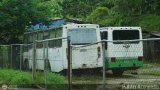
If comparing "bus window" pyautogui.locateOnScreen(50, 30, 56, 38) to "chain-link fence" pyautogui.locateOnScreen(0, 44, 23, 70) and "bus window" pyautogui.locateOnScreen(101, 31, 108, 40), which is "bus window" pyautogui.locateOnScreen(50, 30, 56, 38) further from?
"bus window" pyautogui.locateOnScreen(101, 31, 108, 40)

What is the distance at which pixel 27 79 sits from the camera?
18.0 m

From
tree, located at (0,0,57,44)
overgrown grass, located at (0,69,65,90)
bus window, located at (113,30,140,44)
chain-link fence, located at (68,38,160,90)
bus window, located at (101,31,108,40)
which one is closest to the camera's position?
chain-link fence, located at (68,38,160,90)

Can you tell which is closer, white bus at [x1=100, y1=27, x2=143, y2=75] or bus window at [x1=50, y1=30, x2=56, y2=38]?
white bus at [x1=100, y1=27, x2=143, y2=75]

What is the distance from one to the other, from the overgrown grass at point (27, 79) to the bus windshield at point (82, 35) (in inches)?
120

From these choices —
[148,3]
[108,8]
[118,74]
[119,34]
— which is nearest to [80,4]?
[108,8]

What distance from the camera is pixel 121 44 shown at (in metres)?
11.7

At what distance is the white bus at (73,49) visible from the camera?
14250 mm

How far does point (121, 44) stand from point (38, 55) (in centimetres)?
681

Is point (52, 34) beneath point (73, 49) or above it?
above

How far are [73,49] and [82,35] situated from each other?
20.1ft

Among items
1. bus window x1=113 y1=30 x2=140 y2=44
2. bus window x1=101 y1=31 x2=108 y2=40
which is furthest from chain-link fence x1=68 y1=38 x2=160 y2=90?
bus window x1=101 y1=31 x2=108 y2=40

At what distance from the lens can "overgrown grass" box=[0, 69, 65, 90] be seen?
50.9ft

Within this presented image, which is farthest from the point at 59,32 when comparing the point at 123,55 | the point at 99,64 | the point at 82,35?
the point at 123,55

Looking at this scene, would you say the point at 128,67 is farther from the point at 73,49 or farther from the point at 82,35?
the point at 82,35
